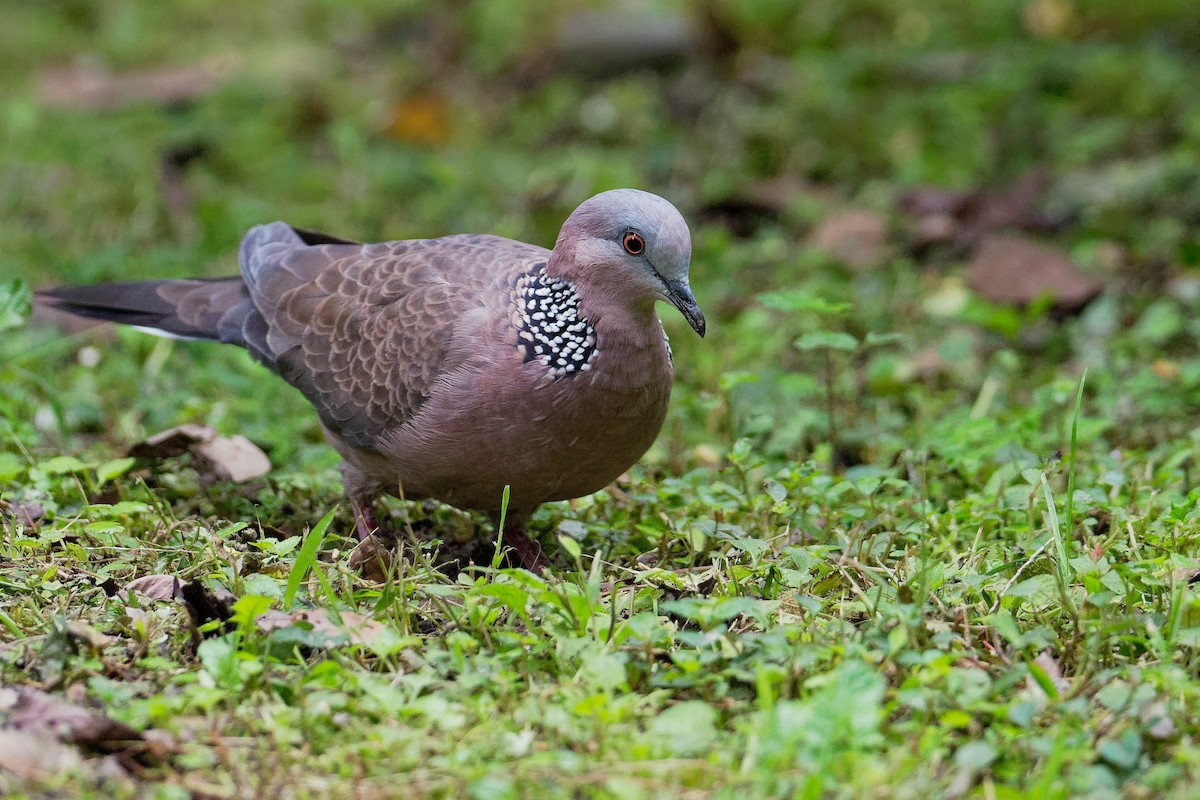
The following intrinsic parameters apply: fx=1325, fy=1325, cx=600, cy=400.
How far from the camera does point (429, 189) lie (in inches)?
311

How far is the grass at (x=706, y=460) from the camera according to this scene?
2629 mm

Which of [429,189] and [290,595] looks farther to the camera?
[429,189]

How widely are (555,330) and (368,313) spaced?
75 centimetres

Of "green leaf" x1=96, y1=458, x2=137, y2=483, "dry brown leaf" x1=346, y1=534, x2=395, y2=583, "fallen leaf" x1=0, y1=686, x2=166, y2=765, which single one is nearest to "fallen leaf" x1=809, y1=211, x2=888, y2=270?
"dry brown leaf" x1=346, y1=534, x2=395, y2=583

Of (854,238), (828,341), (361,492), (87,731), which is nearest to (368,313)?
(361,492)

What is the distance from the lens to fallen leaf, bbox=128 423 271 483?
14.0 feet

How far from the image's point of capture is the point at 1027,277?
6.15 m

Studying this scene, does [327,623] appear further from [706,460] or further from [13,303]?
[706,460]

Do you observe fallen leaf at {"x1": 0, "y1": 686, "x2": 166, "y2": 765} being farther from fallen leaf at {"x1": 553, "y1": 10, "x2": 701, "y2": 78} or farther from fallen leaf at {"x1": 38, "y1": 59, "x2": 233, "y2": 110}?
fallen leaf at {"x1": 553, "y1": 10, "x2": 701, "y2": 78}

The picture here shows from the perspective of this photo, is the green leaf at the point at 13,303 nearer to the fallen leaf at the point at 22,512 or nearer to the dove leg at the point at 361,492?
the fallen leaf at the point at 22,512

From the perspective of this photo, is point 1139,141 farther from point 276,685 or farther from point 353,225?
point 276,685

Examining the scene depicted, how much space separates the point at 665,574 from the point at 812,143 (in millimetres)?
5240

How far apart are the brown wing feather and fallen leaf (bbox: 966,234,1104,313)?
2.84 m

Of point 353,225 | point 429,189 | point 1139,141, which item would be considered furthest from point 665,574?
point 1139,141
